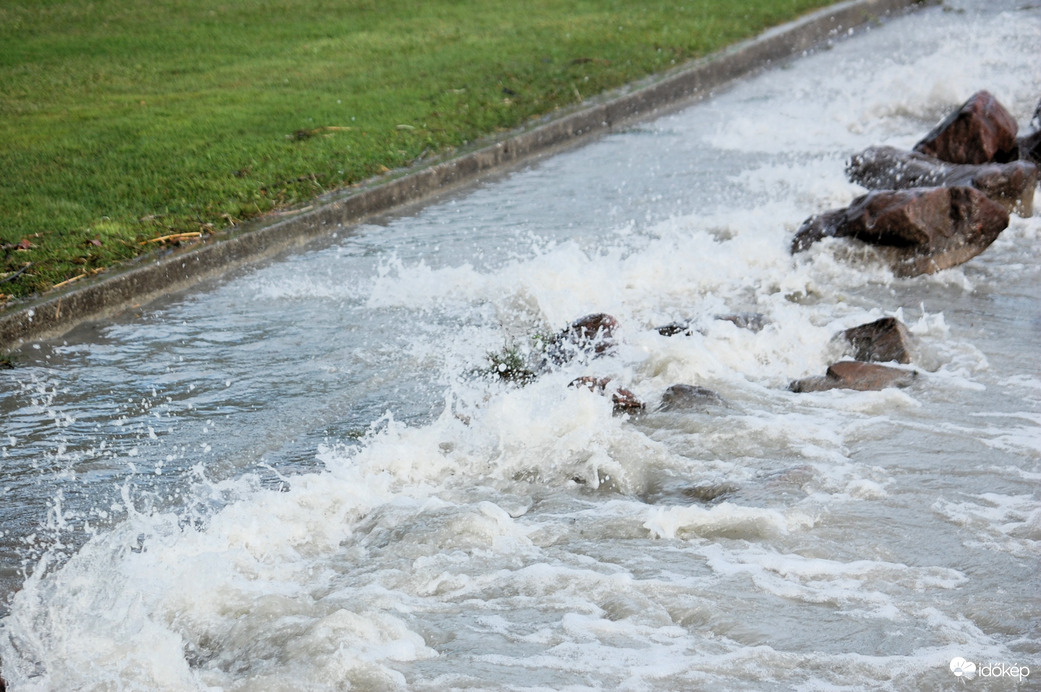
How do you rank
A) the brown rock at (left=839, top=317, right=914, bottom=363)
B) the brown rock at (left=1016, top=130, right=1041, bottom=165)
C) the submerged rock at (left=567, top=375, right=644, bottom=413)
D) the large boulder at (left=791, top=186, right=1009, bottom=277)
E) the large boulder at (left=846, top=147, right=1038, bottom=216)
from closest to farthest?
the submerged rock at (left=567, top=375, right=644, bottom=413)
the brown rock at (left=839, top=317, right=914, bottom=363)
the large boulder at (left=791, top=186, right=1009, bottom=277)
the large boulder at (left=846, top=147, right=1038, bottom=216)
the brown rock at (left=1016, top=130, right=1041, bottom=165)

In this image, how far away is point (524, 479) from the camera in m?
4.80

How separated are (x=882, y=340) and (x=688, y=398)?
1.35m

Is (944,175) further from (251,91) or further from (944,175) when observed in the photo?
(251,91)

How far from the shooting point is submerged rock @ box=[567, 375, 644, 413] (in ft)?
17.7

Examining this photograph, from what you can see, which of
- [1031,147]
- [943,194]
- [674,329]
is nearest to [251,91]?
[674,329]

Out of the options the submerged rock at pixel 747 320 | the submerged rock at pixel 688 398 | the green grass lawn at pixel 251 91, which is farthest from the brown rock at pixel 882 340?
the green grass lawn at pixel 251 91

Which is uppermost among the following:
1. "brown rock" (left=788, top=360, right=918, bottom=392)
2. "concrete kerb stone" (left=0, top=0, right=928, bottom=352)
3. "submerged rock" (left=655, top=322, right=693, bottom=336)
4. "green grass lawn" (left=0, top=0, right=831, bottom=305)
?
"green grass lawn" (left=0, top=0, right=831, bottom=305)

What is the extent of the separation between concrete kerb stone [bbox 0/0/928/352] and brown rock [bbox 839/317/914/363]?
157 inches

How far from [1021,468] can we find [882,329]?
1520 mm

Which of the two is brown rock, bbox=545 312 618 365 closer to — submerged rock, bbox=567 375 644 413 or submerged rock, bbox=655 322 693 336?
submerged rock, bbox=655 322 693 336

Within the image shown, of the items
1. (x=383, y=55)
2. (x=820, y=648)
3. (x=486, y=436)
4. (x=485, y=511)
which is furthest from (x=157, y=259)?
(x=383, y=55)

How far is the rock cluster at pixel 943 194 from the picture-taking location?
301 inches

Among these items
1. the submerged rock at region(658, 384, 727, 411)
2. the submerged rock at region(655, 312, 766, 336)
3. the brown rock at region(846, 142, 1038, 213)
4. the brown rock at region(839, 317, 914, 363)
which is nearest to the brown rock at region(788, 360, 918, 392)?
the brown rock at region(839, 317, 914, 363)

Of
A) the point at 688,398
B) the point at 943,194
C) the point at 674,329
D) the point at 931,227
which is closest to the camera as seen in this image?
the point at 688,398
